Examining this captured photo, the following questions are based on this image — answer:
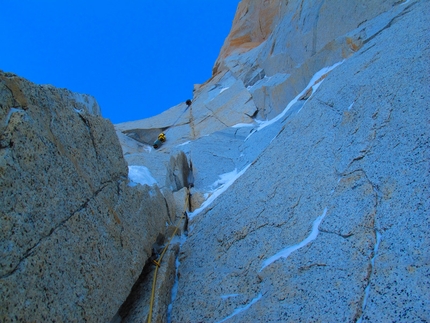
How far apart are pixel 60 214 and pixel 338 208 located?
2788 mm

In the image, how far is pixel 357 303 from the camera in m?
2.62

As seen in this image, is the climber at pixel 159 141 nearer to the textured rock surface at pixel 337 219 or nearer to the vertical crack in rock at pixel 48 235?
the textured rock surface at pixel 337 219

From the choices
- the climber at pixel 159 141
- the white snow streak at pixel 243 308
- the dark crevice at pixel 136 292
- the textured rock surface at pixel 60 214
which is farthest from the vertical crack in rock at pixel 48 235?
the climber at pixel 159 141

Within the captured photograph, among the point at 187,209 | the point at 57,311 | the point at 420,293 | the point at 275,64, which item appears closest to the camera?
the point at 420,293

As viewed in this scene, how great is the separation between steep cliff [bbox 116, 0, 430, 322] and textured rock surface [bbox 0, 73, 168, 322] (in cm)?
116

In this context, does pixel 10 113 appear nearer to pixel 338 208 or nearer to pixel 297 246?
pixel 297 246

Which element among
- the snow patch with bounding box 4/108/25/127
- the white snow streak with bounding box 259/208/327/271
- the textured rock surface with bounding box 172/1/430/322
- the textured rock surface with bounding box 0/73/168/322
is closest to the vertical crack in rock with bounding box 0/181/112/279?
the textured rock surface with bounding box 0/73/168/322

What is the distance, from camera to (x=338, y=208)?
3658mm

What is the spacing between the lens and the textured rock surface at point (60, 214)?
2.36 m

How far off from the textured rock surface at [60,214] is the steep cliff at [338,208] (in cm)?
116

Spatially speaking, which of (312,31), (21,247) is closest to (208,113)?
(312,31)

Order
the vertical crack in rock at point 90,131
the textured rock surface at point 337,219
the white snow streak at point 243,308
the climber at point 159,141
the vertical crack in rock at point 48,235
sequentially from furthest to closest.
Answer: the climber at point 159,141 < the vertical crack in rock at point 90,131 < the white snow streak at point 243,308 < the textured rock surface at point 337,219 < the vertical crack in rock at point 48,235

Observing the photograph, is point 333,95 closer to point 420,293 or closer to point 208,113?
point 420,293

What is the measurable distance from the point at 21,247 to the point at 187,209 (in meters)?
4.56
